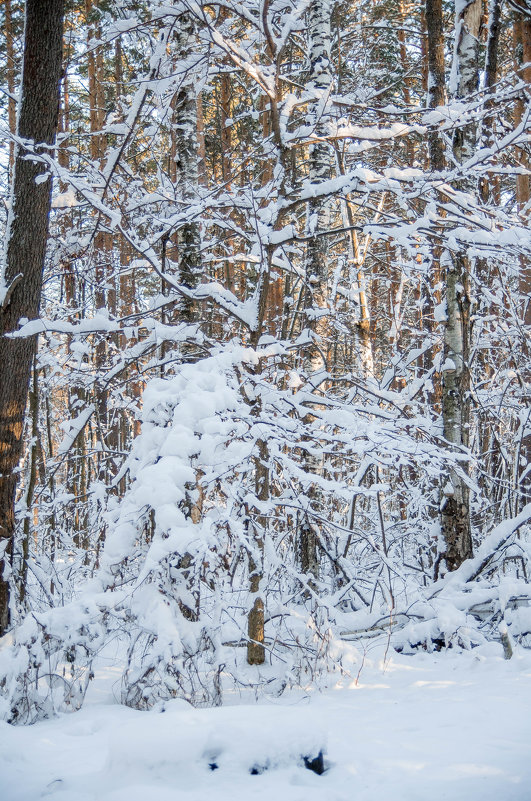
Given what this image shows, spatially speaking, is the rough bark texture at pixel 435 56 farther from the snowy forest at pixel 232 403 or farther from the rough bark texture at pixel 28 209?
the rough bark texture at pixel 28 209

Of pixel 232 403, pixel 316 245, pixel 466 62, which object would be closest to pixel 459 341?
pixel 316 245

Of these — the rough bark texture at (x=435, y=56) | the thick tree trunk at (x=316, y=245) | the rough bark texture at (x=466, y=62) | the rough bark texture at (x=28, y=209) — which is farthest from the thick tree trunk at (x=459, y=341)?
the rough bark texture at (x=28, y=209)

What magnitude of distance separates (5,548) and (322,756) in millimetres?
2811

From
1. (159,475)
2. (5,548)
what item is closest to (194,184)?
(159,475)

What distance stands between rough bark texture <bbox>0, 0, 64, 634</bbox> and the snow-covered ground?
237cm

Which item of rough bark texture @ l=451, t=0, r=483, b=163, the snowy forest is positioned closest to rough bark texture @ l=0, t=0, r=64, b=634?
the snowy forest

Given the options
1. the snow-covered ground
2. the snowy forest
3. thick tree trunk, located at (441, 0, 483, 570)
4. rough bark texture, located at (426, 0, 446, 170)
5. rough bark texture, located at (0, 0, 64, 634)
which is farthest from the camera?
rough bark texture, located at (426, 0, 446, 170)

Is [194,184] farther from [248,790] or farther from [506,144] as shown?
[248,790]

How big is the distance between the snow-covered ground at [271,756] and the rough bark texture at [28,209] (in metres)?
2.37

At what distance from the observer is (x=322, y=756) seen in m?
2.23

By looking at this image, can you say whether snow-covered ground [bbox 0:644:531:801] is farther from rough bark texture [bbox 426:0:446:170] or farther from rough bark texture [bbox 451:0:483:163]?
rough bark texture [bbox 426:0:446:170]

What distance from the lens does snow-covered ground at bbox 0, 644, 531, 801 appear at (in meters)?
2.04

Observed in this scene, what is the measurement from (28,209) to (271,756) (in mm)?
Answer: 4069

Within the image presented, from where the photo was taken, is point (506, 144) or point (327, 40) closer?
point (506, 144)
